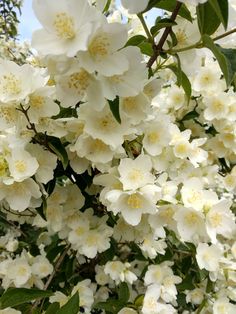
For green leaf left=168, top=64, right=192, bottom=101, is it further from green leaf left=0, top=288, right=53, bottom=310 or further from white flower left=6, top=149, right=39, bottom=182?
green leaf left=0, top=288, right=53, bottom=310

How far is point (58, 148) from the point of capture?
1.18 meters

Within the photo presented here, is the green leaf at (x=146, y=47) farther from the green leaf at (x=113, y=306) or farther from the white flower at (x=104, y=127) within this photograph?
the green leaf at (x=113, y=306)

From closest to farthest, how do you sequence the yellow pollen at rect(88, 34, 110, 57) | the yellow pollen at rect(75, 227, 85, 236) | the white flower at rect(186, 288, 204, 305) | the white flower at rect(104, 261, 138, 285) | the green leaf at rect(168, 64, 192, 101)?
the yellow pollen at rect(88, 34, 110, 57), the green leaf at rect(168, 64, 192, 101), the yellow pollen at rect(75, 227, 85, 236), the white flower at rect(104, 261, 138, 285), the white flower at rect(186, 288, 204, 305)

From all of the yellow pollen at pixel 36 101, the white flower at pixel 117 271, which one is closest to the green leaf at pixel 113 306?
the white flower at pixel 117 271

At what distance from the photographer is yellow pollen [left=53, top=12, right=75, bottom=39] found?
2.80 ft

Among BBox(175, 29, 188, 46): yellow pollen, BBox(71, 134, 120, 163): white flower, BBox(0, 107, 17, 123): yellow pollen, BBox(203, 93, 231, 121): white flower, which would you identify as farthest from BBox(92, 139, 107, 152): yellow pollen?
BBox(203, 93, 231, 121): white flower

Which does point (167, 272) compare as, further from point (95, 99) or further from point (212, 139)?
point (95, 99)

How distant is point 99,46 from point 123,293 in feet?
3.15

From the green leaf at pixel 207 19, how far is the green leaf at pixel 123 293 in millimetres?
897

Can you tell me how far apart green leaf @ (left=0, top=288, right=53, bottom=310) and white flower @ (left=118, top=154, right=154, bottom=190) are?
1.34 ft

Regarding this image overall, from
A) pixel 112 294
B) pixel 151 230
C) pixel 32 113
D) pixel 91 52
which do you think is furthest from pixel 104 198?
pixel 112 294

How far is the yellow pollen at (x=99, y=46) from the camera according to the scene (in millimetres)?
875

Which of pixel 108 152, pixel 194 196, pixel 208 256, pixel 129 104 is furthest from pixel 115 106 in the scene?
pixel 208 256

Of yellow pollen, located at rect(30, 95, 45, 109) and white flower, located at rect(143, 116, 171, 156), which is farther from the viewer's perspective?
white flower, located at rect(143, 116, 171, 156)
